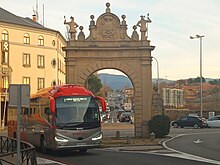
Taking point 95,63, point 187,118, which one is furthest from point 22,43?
point 95,63

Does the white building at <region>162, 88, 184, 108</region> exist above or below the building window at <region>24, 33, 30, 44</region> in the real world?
below

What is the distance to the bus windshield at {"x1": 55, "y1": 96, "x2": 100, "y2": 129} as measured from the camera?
23883mm

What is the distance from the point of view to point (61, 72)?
90.6m

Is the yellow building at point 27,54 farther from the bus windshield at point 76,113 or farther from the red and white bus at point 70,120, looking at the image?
the bus windshield at point 76,113

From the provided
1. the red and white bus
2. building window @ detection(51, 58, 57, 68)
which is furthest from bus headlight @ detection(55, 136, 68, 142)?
building window @ detection(51, 58, 57, 68)

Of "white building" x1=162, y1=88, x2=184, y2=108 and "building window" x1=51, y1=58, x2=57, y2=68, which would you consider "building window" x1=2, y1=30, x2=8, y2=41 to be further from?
"white building" x1=162, y1=88, x2=184, y2=108

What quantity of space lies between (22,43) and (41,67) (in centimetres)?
517

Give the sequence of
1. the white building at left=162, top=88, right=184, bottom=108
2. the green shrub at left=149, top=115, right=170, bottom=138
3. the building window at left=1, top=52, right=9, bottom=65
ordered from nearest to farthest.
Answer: the green shrub at left=149, top=115, right=170, bottom=138, the building window at left=1, top=52, right=9, bottom=65, the white building at left=162, top=88, right=184, bottom=108

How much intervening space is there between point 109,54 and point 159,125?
639cm

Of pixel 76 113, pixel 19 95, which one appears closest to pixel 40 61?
pixel 76 113

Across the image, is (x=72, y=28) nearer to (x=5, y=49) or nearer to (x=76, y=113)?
(x=76, y=113)

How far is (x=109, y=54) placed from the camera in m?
37.1

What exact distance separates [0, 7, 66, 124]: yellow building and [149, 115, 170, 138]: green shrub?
125ft

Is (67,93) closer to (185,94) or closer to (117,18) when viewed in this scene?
(117,18)
